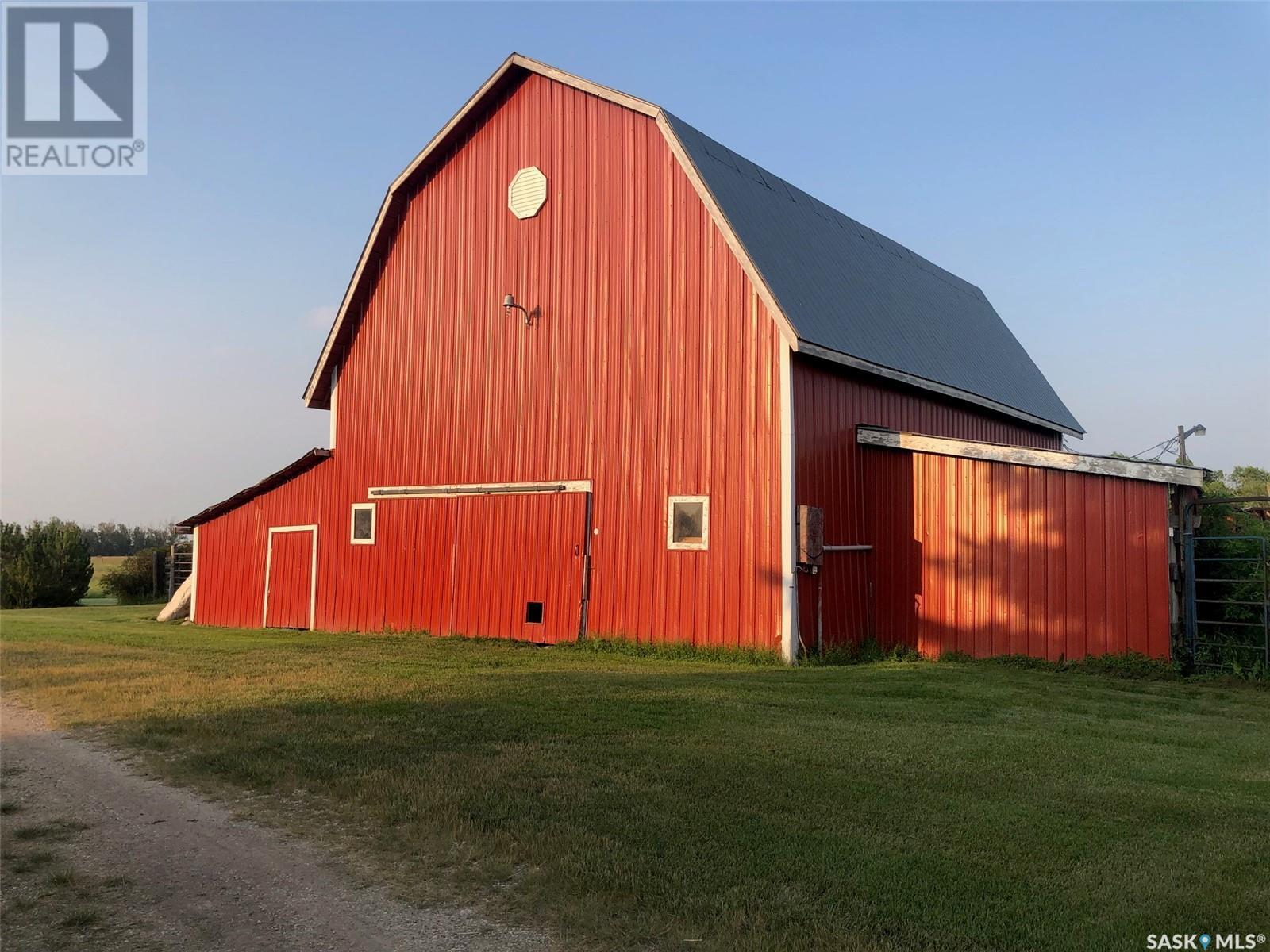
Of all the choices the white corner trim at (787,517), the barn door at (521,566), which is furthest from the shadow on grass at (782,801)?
the barn door at (521,566)

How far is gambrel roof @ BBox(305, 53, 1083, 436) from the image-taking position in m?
15.2

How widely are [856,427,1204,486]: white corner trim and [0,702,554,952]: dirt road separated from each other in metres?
11.2

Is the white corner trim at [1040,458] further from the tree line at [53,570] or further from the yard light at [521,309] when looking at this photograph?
the tree line at [53,570]

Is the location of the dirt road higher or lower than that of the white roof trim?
lower

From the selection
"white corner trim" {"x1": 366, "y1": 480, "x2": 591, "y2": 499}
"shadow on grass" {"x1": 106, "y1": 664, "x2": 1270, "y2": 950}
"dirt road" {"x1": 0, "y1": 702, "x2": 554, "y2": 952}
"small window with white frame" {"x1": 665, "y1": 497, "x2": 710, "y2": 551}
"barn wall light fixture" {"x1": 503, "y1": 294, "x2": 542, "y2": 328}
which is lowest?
"dirt road" {"x1": 0, "y1": 702, "x2": 554, "y2": 952}

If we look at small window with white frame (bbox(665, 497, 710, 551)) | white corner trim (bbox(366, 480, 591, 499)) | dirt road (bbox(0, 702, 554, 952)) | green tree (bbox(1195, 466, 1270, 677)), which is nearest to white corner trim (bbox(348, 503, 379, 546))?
white corner trim (bbox(366, 480, 591, 499))

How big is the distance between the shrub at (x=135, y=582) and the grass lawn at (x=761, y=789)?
24.9 m

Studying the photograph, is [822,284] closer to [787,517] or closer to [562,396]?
[562,396]

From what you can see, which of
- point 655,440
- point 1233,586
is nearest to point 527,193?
point 655,440

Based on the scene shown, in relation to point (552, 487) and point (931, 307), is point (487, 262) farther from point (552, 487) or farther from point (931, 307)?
point (931, 307)

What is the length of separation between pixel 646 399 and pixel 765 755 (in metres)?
9.03

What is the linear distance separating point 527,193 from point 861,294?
6.43 meters

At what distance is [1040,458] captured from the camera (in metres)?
13.9

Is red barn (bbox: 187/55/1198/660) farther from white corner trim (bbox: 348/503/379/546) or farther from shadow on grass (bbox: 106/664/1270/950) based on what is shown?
shadow on grass (bbox: 106/664/1270/950)
